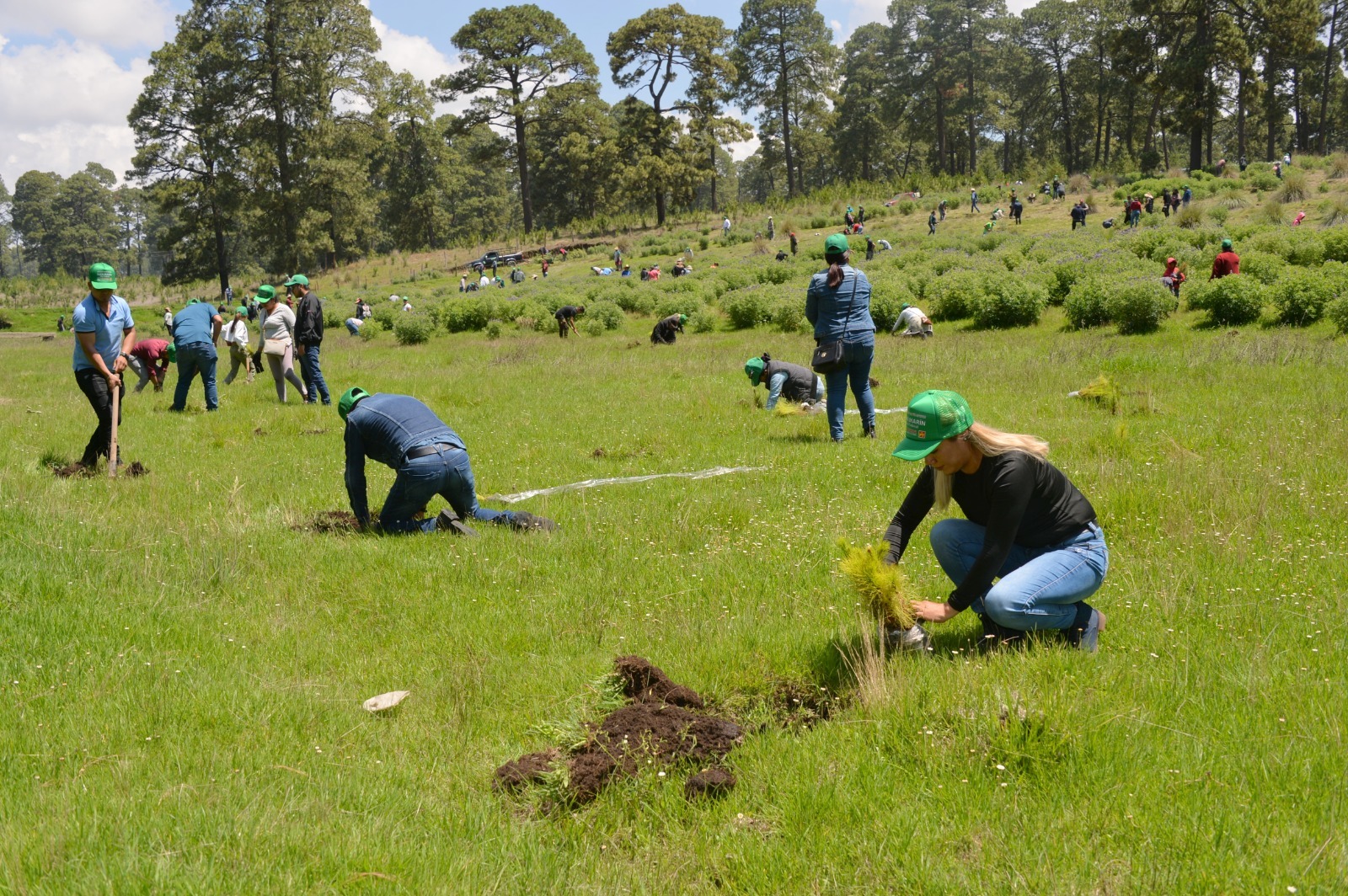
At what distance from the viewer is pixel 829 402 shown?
1041 centimetres

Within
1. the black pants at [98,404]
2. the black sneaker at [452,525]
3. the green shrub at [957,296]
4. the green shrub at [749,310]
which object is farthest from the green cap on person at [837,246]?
the green shrub at [749,310]

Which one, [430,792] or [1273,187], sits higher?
Result: [1273,187]

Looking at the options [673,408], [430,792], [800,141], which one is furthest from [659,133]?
[430,792]

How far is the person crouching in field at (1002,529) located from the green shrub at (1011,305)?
19.9 m

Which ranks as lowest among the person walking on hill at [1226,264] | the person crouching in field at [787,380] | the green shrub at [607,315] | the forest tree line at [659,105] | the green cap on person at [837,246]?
the person crouching in field at [787,380]

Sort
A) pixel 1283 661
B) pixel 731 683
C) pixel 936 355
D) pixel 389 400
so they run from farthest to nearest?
pixel 936 355 < pixel 389 400 < pixel 731 683 < pixel 1283 661

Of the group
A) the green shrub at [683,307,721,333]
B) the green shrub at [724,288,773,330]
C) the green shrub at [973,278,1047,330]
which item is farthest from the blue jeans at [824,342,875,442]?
the green shrub at [683,307,721,333]

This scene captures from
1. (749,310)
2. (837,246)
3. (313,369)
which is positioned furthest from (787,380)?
(749,310)

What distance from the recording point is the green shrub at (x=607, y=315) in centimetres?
2911

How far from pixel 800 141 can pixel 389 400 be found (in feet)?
245

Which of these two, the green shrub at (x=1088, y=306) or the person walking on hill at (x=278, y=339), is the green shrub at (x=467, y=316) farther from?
the green shrub at (x=1088, y=306)

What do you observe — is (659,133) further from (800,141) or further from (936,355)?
(936,355)

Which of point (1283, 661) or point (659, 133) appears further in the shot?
point (659, 133)

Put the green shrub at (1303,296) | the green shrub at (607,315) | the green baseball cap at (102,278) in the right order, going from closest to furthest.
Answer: the green baseball cap at (102,278) < the green shrub at (1303,296) < the green shrub at (607,315)
